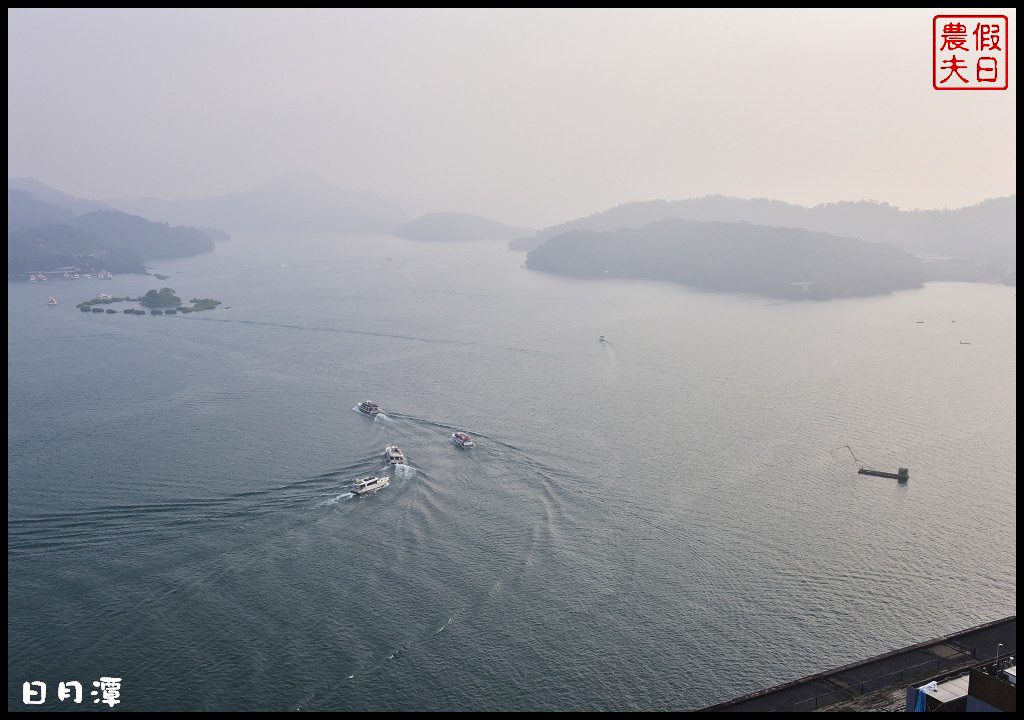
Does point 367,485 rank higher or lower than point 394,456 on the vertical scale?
lower

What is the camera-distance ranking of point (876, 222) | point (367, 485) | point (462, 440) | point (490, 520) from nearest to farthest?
point (490, 520) < point (367, 485) < point (462, 440) < point (876, 222)

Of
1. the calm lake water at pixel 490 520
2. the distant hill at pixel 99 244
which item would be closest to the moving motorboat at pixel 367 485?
the calm lake water at pixel 490 520

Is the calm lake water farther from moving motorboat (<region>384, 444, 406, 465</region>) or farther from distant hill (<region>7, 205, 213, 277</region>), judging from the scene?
distant hill (<region>7, 205, 213, 277</region>)

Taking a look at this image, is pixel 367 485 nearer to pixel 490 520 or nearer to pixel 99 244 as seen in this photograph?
pixel 490 520

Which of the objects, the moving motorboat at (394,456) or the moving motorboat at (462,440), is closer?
the moving motorboat at (394,456)

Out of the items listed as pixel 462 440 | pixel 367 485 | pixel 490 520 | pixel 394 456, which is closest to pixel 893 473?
pixel 490 520

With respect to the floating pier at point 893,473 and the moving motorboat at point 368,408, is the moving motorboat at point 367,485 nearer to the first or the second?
the moving motorboat at point 368,408

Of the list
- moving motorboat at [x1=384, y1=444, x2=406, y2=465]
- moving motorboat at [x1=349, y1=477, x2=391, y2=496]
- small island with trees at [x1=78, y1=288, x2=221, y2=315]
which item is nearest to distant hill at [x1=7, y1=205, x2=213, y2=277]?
small island with trees at [x1=78, y1=288, x2=221, y2=315]
